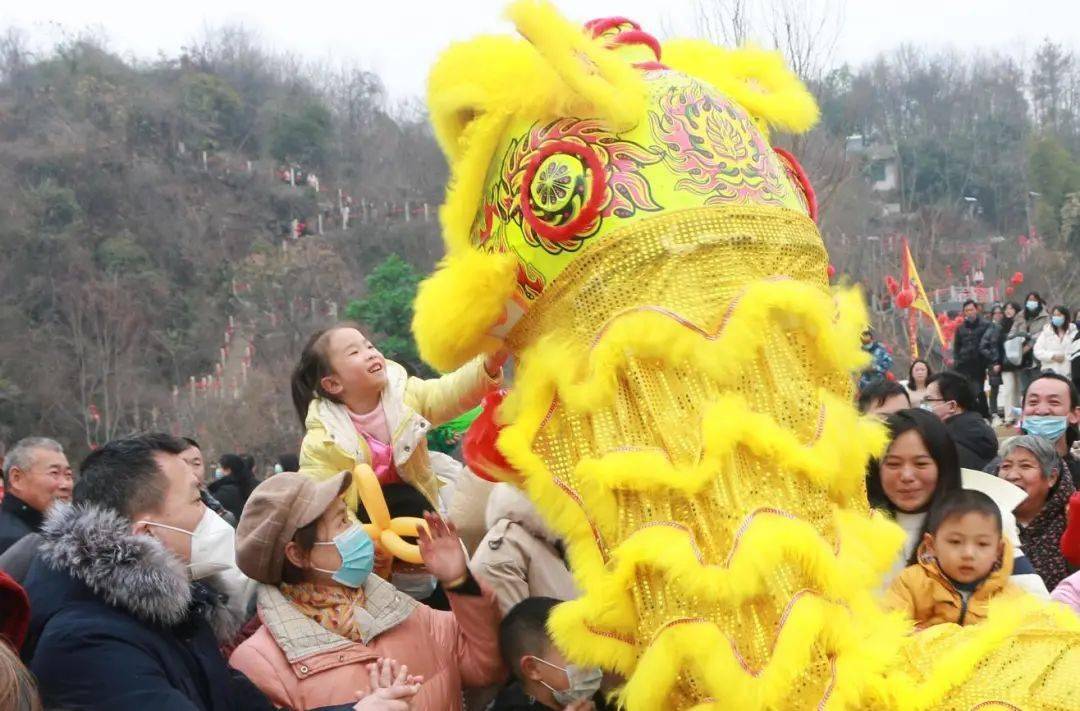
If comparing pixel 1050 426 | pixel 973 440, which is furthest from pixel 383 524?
pixel 1050 426

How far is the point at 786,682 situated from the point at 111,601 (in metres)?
1.39

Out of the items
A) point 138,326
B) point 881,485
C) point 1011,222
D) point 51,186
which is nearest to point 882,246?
point 1011,222

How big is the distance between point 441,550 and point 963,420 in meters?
3.63

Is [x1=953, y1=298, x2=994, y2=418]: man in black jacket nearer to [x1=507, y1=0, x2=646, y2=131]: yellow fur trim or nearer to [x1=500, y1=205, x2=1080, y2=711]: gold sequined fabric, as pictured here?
[x1=500, y1=205, x2=1080, y2=711]: gold sequined fabric

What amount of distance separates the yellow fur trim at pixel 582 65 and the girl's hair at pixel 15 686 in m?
1.68

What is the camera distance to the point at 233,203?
39.1 m

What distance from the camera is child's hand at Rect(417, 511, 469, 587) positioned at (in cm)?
315

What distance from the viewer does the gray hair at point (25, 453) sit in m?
5.34

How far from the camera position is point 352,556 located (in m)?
3.13

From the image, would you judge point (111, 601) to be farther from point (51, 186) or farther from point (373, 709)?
point (51, 186)

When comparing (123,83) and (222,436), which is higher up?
(123,83)

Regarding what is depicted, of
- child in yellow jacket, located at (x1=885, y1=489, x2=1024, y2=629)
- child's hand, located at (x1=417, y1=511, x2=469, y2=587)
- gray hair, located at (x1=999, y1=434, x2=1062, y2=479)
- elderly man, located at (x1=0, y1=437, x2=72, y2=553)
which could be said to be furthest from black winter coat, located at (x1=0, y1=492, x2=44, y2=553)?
gray hair, located at (x1=999, y1=434, x2=1062, y2=479)

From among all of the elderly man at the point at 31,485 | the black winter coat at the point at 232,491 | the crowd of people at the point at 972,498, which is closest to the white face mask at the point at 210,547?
the crowd of people at the point at 972,498

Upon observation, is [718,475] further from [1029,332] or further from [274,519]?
[1029,332]
